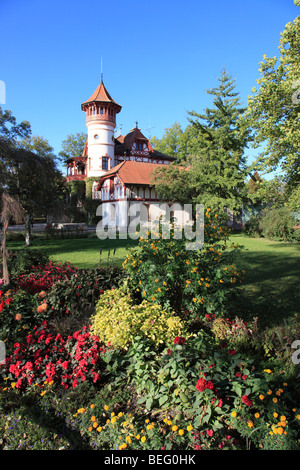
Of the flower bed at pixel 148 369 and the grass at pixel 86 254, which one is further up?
the grass at pixel 86 254

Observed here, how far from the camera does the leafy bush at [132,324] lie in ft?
11.5

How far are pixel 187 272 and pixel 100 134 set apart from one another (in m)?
35.6

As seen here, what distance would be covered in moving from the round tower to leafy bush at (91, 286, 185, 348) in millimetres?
34054

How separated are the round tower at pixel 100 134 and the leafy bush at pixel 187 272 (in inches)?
1309

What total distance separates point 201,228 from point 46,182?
636 inches

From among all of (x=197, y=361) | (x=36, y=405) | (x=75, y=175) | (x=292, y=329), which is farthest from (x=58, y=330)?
(x=75, y=175)

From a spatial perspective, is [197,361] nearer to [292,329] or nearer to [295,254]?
[292,329]

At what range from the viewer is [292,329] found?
368 cm

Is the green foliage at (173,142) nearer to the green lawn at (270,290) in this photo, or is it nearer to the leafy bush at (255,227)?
the leafy bush at (255,227)

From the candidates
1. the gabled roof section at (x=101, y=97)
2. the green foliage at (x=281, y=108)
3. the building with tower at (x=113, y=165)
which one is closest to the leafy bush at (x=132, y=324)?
the green foliage at (x=281, y=108)

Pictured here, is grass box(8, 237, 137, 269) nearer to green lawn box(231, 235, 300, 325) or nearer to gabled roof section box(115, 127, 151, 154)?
green lawn box(231, 235, 300, 325)

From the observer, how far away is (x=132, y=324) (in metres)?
3.63

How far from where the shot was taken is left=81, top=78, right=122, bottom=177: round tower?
121ft

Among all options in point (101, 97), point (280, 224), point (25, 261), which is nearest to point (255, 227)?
point (280, 224)
